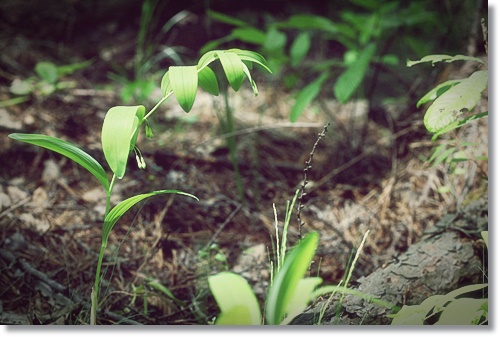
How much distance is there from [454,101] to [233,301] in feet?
1.82

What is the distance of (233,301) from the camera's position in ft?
2.06

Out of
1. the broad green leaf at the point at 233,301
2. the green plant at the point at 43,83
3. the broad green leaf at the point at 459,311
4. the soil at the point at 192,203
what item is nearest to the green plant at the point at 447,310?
the broad green leaf at the point at 459,311

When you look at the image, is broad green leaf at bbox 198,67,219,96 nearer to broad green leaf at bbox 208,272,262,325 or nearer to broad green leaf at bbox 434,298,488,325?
broad green leaf at bbox 208,272,262,325

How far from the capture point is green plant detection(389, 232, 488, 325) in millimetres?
723

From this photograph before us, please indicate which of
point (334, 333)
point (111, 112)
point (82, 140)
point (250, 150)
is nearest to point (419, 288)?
point (334, 333)

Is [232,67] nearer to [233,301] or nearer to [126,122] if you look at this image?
[126,122]

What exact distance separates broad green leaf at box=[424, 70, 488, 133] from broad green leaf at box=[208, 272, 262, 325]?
0.48m

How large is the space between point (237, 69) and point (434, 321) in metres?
0.59

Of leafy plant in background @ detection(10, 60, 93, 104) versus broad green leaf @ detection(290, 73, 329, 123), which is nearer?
broad green leaf @ detection(290, 73, 329, 123)

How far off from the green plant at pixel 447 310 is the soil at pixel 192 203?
6.9 inches

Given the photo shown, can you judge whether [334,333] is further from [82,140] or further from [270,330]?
[82,140]

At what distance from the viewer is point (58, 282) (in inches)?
36.3

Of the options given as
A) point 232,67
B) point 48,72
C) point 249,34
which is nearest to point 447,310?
point 232,67

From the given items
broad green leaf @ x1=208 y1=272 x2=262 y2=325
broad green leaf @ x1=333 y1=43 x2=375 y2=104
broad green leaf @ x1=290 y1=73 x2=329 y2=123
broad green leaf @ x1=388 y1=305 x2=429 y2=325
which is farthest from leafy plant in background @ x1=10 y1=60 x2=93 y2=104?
broad green leaf @ x1=388 y1=305 x2=429 y2=325
